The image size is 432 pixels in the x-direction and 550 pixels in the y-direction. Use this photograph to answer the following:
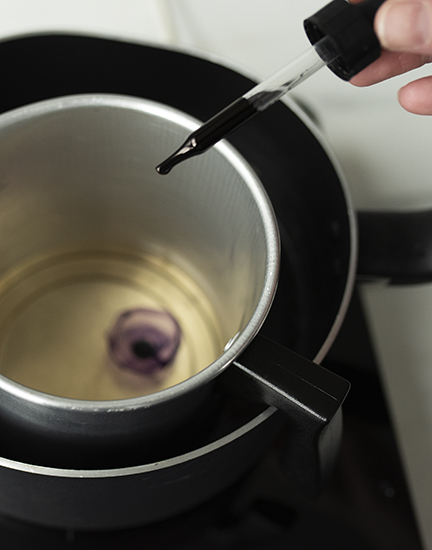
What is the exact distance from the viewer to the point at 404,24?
292mm

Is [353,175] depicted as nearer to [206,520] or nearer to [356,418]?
[356,418]

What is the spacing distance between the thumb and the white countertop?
311mm

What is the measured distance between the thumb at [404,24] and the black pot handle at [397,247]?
0.50 feet

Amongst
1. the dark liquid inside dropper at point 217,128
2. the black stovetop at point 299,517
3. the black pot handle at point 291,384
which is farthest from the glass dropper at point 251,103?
the black stovetop at point 299,517

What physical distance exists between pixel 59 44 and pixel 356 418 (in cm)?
40

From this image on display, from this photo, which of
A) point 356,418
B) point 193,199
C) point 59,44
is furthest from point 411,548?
point 59,44

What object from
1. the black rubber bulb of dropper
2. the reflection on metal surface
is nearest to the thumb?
the black rubber bulb of dropper

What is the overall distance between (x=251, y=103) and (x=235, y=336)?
0.14m

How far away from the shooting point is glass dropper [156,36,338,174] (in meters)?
0.32

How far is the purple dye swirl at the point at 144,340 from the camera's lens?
0.49 metres

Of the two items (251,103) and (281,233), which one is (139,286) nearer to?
(281,233)

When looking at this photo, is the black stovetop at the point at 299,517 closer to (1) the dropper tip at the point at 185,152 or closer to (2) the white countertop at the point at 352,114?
(2) the white countertop at the point at 352,114

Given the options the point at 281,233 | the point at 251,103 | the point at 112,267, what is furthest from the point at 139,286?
the point at 251,103

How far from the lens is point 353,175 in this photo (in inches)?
24.3
